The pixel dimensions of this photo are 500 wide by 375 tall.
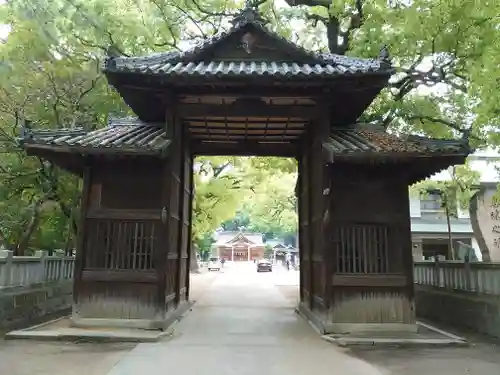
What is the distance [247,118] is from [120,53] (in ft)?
21.0

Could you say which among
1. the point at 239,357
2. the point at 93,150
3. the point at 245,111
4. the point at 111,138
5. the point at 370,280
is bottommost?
the point at 239,357

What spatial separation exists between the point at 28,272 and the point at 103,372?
654cm

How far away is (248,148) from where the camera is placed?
534 inches

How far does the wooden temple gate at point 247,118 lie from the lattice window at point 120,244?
0.02 meters

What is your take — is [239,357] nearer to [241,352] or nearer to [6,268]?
[241,352]

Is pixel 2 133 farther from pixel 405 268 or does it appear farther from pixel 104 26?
pixel 405 268

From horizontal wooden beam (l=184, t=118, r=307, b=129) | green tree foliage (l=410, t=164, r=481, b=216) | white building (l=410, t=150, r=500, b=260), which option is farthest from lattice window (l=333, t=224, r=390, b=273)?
white building (l=410, t=150, r=500, b=260)

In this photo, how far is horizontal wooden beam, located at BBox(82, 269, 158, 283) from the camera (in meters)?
9.71

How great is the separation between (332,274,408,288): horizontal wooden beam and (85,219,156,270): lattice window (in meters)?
4.22

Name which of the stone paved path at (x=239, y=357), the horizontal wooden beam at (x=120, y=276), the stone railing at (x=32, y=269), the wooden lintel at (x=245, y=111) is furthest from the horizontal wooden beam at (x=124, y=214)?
the stone paved path at (x=239, y=357)

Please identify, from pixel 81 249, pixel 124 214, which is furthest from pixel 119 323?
pixel 124 214

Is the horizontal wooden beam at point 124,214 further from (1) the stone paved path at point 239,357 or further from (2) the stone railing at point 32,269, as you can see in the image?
(1) the stone paved path at point 239,357

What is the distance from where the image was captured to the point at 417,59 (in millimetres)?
13766

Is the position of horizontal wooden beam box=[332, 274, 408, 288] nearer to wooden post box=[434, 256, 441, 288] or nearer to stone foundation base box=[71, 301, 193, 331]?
wooden post box=[434, 256, 441, 288]
